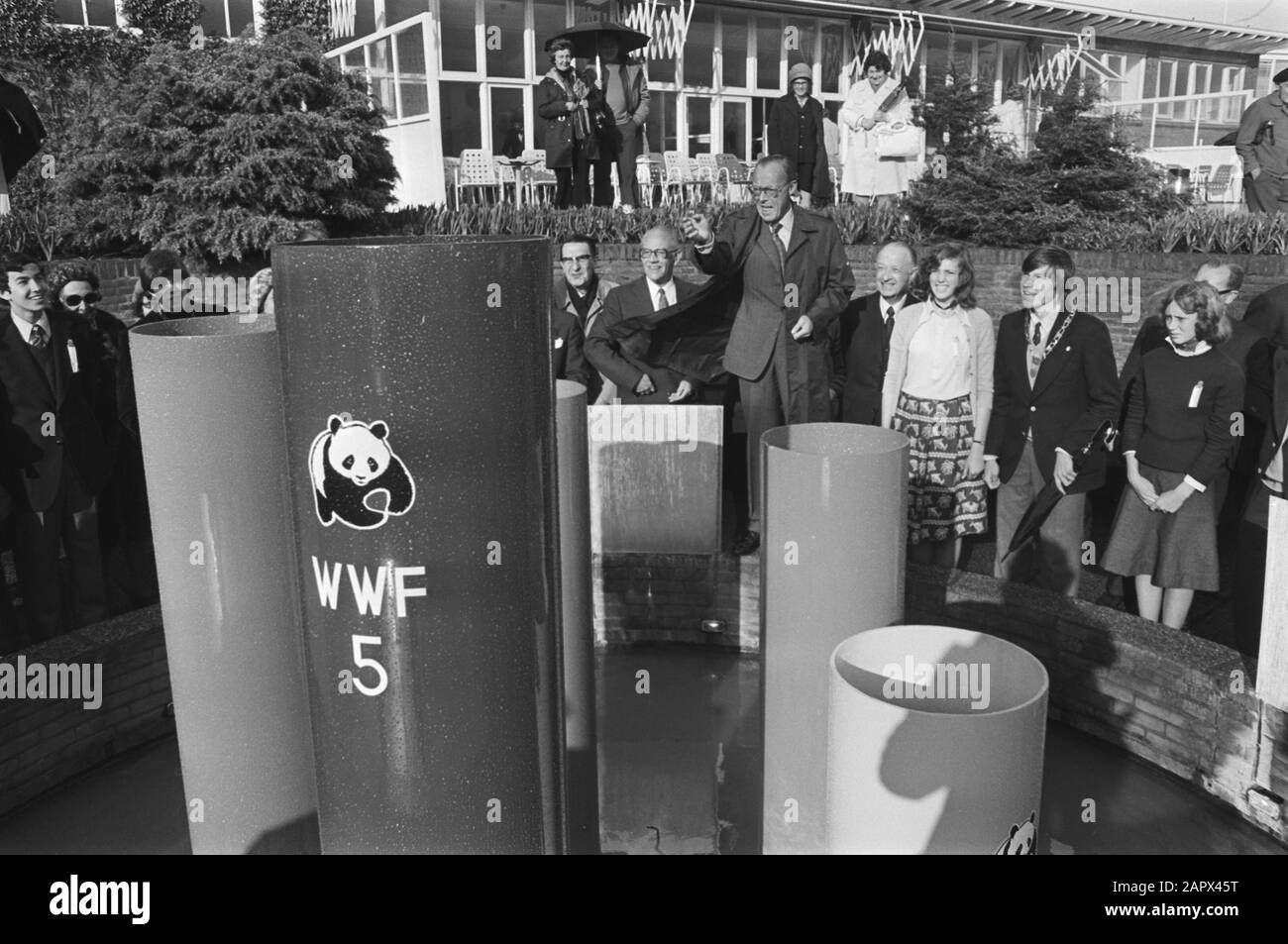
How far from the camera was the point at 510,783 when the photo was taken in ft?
9.80

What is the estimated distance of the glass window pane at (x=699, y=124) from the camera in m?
22.1

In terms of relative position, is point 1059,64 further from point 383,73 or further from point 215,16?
point 215,16

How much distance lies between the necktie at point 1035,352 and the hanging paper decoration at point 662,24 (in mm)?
14708

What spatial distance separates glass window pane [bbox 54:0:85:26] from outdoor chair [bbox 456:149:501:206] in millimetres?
7174

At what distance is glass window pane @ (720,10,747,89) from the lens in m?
22.2

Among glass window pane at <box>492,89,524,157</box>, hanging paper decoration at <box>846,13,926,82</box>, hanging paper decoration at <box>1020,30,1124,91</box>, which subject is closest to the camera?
glass window pane at <box>492,89,524,157</box>

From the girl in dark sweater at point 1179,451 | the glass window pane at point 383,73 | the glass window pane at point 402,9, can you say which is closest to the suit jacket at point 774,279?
the girl in dark sweater at point 1179,451

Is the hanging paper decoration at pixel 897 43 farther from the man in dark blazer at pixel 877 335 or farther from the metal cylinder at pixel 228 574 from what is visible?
the metal cylinder at pixel 228 574

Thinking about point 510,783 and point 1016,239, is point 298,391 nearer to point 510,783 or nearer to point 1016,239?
point 510,783

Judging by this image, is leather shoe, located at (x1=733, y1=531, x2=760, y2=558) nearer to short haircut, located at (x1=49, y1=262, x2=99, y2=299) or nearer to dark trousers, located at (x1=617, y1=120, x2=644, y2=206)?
short haircut, located at (x1=49, y1=262, x2=99, y2=299)

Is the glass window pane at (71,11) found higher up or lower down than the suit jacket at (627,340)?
higher up

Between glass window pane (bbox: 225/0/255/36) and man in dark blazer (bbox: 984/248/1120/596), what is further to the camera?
glass window pane (bbox: 225/0/255/36)

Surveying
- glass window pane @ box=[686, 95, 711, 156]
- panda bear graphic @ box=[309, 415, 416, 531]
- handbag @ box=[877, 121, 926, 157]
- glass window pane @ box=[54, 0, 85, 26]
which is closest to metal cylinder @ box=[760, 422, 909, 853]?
panda bear graphic @ box=[309, 415, 416, 531]

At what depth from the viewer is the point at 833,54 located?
23812 millimetres
